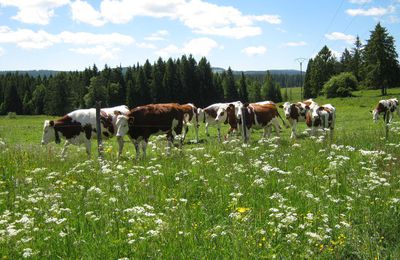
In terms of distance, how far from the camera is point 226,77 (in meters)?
110

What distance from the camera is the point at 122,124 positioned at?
15320 millimetres

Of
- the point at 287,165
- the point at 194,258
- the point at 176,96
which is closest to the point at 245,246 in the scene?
the point at 194,258

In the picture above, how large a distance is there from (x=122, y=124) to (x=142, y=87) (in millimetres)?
81805

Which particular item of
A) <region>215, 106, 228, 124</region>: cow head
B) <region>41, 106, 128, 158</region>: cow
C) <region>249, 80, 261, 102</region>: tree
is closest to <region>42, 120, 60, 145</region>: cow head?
<region>41, 106, 128, 158</region>: cow

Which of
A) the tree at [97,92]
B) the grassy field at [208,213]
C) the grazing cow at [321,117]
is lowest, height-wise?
the grassy field at [208,213]

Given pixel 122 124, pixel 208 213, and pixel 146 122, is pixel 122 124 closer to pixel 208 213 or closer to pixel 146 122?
pixel 146 122

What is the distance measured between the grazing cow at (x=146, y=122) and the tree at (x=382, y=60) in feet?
200

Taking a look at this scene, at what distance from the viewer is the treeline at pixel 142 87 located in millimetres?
96312

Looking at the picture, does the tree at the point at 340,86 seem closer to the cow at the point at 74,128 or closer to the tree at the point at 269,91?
the tree at the point at 269,91

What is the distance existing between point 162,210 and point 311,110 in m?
16.1

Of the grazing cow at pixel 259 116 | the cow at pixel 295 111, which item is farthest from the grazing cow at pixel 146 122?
the cow at pixel 295 111

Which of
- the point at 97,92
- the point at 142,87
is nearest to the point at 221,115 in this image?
the point at 142,87

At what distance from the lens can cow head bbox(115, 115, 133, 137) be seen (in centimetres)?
1524

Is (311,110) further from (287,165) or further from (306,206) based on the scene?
(306,206)
